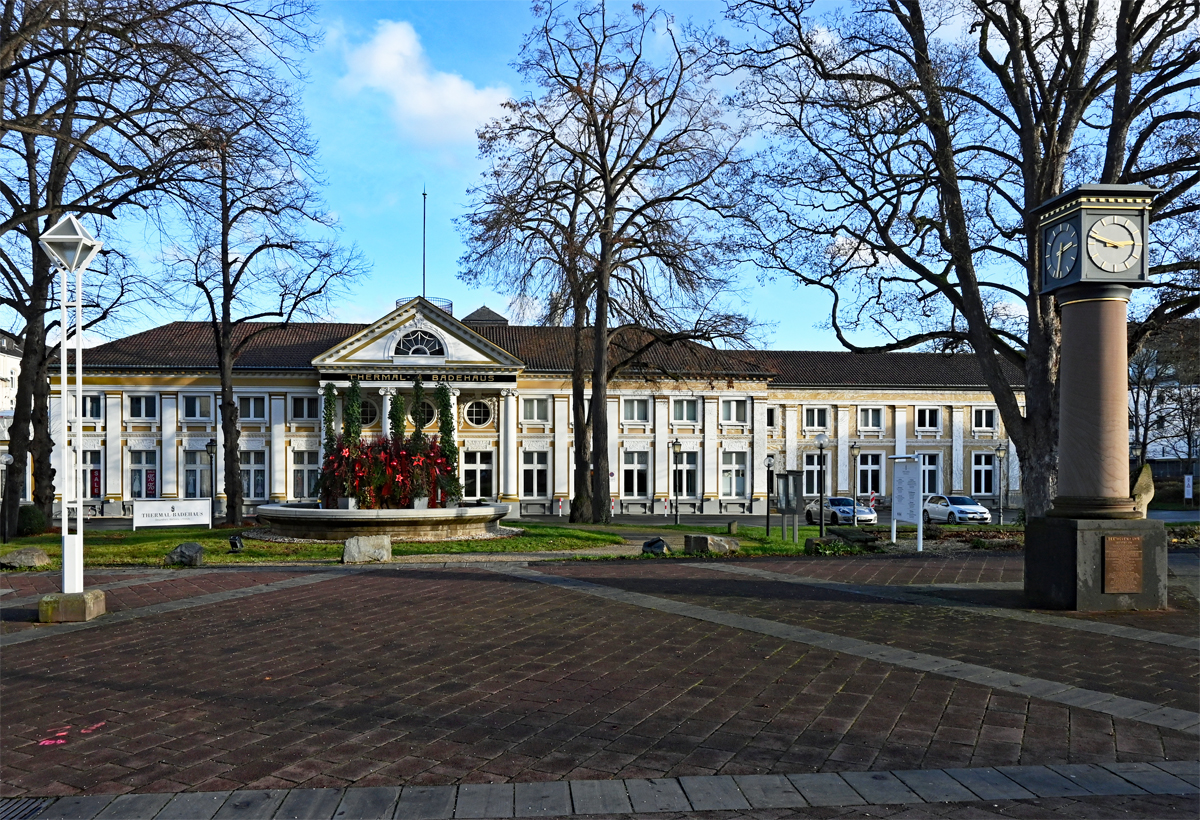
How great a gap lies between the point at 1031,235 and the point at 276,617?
15768 mm

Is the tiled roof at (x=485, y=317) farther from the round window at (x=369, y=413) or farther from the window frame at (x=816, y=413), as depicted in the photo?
the window frame at (x=816, y=413)

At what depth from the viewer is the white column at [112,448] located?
157ft

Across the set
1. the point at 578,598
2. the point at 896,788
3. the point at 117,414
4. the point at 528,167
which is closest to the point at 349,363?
the point at 117,414

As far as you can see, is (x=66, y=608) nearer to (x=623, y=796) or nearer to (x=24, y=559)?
(x=24, y=559)

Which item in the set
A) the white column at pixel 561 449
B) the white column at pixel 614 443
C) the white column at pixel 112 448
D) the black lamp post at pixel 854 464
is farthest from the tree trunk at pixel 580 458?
the white column at pixel 112 448

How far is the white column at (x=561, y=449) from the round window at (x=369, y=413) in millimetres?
9882

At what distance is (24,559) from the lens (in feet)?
45.4

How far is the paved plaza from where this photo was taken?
14.4 feet

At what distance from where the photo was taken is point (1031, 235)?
17656 mm

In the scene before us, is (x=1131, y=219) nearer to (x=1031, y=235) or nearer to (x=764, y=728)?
(x=764, y=728)

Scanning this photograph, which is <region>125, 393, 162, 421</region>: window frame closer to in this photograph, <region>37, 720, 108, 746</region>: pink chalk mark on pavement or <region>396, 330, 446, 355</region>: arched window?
<region>396, 330, 446, 355</region>: arched window

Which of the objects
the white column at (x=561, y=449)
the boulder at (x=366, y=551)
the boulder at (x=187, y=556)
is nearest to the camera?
the boulder at (x=187, y=556)

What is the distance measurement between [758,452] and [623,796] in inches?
1898

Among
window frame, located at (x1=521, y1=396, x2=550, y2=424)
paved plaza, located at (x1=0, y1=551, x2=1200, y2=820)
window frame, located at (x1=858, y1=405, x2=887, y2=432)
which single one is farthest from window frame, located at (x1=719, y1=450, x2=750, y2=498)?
paved plaza, located at (x1=0, y1=551, x2=1200, y2=820)
